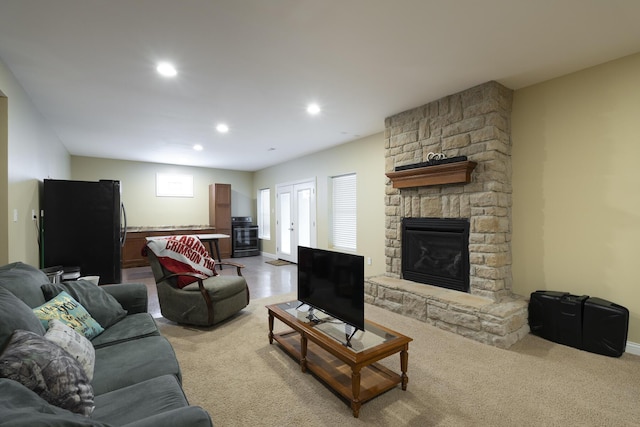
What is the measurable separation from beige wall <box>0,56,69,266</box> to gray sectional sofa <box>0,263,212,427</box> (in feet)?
3.41

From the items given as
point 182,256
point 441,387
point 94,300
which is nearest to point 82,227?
point 182,256

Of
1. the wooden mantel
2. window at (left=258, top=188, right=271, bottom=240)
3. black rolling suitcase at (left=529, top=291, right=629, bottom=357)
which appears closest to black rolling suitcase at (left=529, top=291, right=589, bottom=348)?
black rolling suitcase at (left=529, top=291, right=629, bottom=357)

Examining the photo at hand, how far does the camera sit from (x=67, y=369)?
1.18 metres

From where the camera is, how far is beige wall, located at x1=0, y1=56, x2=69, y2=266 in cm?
266

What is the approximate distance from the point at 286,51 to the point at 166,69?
1.16 metres

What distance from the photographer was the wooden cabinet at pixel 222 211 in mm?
7922

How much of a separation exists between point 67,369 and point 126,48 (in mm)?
2353

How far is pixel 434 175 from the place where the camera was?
11.5ft

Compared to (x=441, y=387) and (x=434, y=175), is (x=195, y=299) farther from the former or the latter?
(x=434, y=175)

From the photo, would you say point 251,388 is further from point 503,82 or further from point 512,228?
point 503,82

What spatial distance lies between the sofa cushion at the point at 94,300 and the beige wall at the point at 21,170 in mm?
1065

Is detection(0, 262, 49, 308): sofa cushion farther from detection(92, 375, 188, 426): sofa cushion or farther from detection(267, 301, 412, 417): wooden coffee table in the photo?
detection(267, 301, 412, 417): wooden coffee table

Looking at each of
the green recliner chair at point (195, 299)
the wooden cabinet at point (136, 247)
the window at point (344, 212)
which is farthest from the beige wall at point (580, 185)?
the wooden cabinet at point (136, 247)

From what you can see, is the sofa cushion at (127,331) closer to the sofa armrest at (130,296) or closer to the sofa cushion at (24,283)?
the sofa armrest at (130,296)
